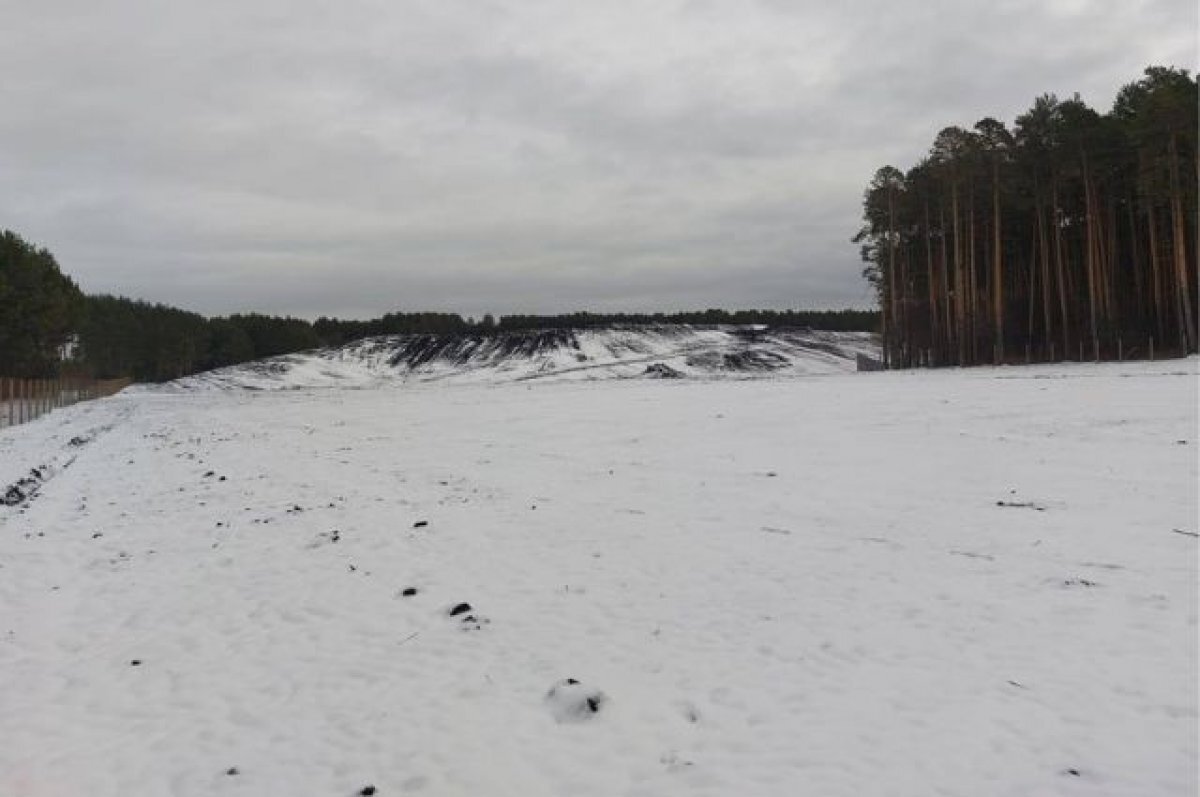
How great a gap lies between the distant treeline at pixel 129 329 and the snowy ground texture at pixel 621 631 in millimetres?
70216

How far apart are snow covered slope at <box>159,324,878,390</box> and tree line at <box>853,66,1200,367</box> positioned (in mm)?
33810

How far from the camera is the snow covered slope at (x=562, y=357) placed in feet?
364

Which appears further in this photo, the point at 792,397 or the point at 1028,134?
the point at 1028,134

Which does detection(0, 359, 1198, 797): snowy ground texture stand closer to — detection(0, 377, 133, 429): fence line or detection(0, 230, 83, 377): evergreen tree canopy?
detection(0, 377, 133, 429): fence line

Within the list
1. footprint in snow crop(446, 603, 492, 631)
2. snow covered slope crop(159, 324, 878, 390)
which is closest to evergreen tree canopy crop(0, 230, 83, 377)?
snow covered slope crop(159, 324, 878, 390)

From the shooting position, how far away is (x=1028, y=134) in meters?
54.6

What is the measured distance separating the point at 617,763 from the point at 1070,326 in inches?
2439

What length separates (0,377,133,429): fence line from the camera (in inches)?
1719

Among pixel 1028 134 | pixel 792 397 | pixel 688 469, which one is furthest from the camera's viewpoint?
pixel 1028 134

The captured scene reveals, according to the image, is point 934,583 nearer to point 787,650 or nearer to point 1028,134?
point 787,650

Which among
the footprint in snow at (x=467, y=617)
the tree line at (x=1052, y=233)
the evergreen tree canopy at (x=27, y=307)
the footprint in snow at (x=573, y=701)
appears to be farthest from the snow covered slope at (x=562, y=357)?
the footprint in snow at (x=573, y=701)


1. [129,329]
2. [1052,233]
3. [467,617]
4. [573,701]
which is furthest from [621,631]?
[129,329]

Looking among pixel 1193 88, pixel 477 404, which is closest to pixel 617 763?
pixel 477 404

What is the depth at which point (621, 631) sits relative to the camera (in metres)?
8.18
